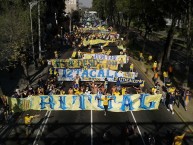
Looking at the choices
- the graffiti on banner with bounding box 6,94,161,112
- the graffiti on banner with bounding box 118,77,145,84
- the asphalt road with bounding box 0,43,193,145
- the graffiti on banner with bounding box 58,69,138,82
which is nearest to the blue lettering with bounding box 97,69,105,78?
the graffiti on banner with bounding box 58,69,138,82

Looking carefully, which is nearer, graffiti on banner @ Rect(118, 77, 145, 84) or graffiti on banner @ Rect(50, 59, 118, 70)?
graffiti on banner @ Rect(118, 77, 145, 84)

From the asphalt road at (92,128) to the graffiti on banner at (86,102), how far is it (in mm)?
557

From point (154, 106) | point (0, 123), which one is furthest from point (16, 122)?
point (154, 106)

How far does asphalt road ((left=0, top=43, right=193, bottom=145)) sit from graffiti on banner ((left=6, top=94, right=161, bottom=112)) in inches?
21.9

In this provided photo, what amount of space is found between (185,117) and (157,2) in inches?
871

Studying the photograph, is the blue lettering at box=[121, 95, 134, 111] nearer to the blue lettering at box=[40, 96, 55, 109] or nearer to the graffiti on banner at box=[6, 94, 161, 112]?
the graffiti on banner at box=[6, 94, 161, 112]

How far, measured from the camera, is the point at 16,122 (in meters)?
23.0

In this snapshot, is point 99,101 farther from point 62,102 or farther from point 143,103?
point 143,103

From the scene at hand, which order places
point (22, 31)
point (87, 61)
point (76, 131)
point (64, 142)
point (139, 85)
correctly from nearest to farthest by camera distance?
point (64, 142)
point (76, 131)
point (139, 85)
point (22, 31)
point (87, 61)

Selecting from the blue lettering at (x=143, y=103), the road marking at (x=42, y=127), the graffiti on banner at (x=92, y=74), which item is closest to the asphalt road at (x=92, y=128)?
the road marking at (x=42, y=127)

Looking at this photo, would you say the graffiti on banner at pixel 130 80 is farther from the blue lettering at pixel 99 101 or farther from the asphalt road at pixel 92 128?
the blue lettering at pixel 99 101

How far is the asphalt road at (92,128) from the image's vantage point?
779 inches

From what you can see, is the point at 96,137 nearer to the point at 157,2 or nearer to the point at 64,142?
the point at 64,142

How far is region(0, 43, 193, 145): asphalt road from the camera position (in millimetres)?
19797
